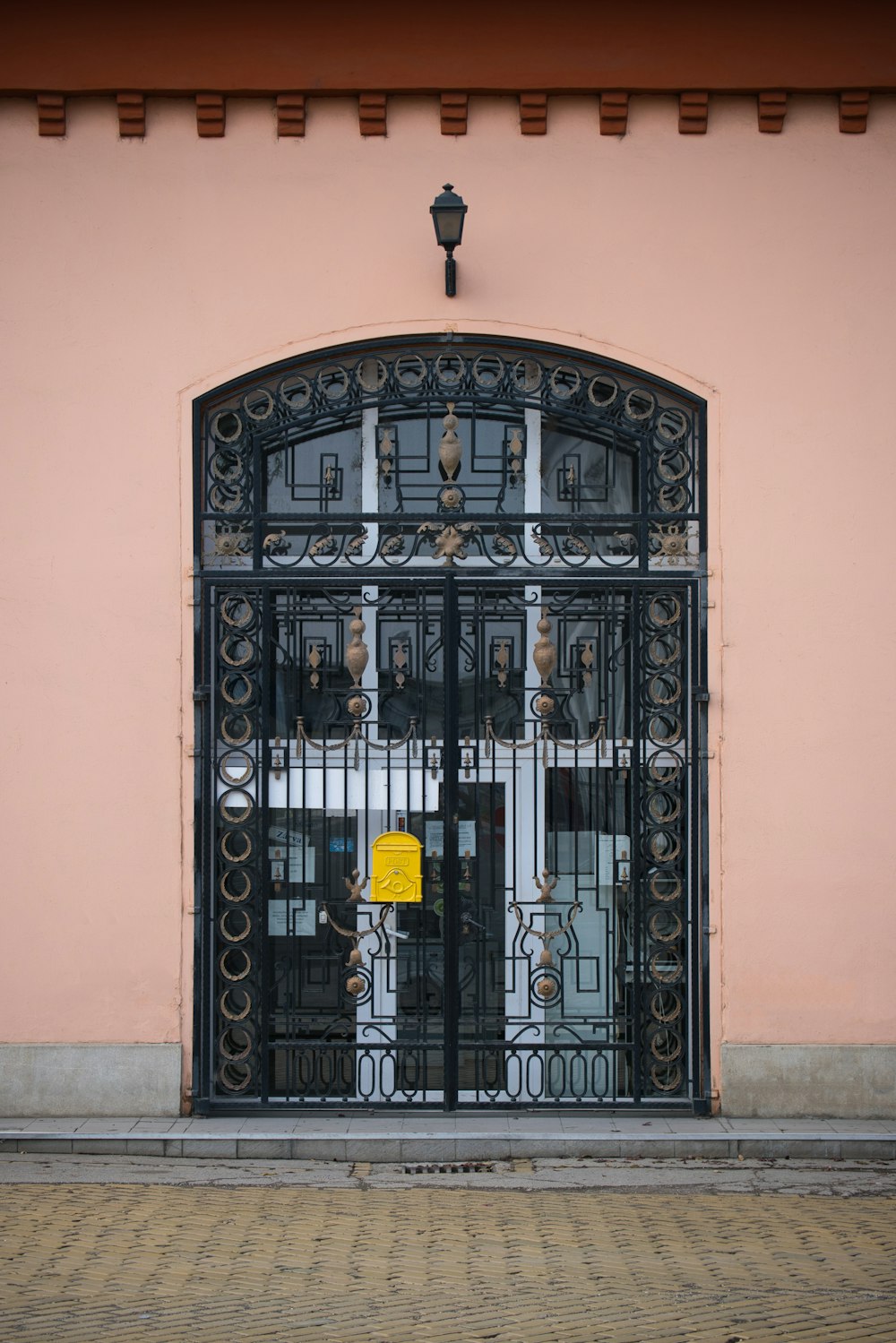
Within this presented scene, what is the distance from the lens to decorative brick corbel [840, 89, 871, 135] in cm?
793

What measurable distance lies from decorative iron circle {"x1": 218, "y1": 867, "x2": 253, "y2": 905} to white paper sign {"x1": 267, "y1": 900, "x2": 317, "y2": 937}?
0.15 metres

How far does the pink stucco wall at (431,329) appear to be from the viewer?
7938mm

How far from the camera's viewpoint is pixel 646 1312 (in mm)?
5566

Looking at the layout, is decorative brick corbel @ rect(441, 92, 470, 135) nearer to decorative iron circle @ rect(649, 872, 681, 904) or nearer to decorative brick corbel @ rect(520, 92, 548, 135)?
decorative brick corbel @ rect(520, 92, 548, 135)

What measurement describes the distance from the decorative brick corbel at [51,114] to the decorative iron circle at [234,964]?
4.60 meters

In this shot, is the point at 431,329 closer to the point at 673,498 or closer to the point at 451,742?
the point at 673,498

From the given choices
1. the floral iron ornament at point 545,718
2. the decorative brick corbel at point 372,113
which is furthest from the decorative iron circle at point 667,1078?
the decorative brick corbel at point 372,113

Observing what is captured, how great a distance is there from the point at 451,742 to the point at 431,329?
228cm

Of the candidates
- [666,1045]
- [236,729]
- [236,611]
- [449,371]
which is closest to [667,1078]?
[666,1045]

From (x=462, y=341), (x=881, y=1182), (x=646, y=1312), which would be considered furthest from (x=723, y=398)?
(x=646, y=1312)

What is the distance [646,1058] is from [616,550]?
2.82m

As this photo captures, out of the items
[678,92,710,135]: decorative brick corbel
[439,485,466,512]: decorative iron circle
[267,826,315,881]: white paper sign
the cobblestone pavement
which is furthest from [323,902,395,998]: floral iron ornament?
[678,92,710,135]: decorative brick corbel

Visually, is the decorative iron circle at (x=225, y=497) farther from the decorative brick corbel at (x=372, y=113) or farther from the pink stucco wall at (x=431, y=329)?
the decorative brick corbel at (x=372, y=113)

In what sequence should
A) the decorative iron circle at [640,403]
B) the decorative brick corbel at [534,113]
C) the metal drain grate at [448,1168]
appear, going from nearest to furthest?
1. the metal drain grate at [448,1168]
2. the decorative brick corbel at [534,113]
3. the decorative iron circle at [640,403]
